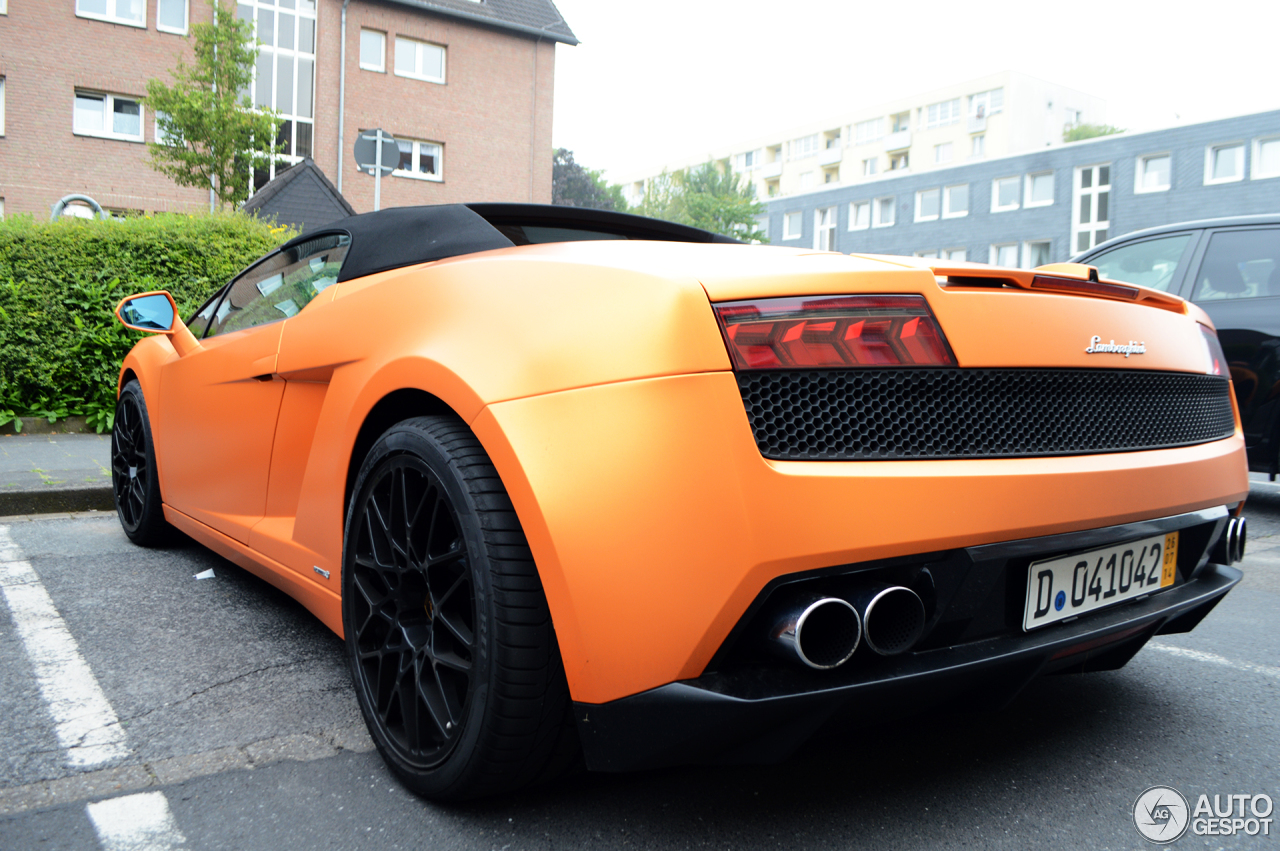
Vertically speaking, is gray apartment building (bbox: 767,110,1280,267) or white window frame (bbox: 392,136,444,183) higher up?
gray apartment building (bbox: 767,110,1280,267)

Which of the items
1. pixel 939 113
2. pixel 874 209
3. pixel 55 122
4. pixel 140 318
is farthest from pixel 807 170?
pixel 140 318

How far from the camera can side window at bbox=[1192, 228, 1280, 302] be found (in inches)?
204

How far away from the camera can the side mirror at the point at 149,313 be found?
142 inches

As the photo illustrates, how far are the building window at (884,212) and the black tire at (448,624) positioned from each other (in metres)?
45.0

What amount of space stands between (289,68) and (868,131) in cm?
5173

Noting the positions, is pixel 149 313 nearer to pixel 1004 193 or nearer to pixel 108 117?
pixel 108 117

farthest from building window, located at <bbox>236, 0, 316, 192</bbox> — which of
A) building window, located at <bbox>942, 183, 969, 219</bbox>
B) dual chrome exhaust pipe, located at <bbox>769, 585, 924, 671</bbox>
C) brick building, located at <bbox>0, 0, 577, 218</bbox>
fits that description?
building window, located at <bbox>942, 183, 969, 219</bbox>

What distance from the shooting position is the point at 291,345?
2.58 meters

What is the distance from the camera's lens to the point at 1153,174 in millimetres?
34656

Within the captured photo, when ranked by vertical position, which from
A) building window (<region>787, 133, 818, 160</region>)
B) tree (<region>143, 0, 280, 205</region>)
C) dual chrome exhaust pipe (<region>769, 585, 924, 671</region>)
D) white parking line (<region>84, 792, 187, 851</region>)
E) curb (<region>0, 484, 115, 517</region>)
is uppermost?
building window (<region>787, 133, 818, 160</region>)

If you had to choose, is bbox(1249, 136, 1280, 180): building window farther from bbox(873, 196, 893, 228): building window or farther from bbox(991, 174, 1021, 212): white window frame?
bbox(873, 196, 893, 228): building window

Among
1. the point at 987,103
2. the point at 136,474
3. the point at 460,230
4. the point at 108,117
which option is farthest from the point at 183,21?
the point at 987,103

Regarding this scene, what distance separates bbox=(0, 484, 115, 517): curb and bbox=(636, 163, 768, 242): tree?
170 ft

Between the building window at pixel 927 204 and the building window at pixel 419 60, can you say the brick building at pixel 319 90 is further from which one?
the building window at pixel 927 204
